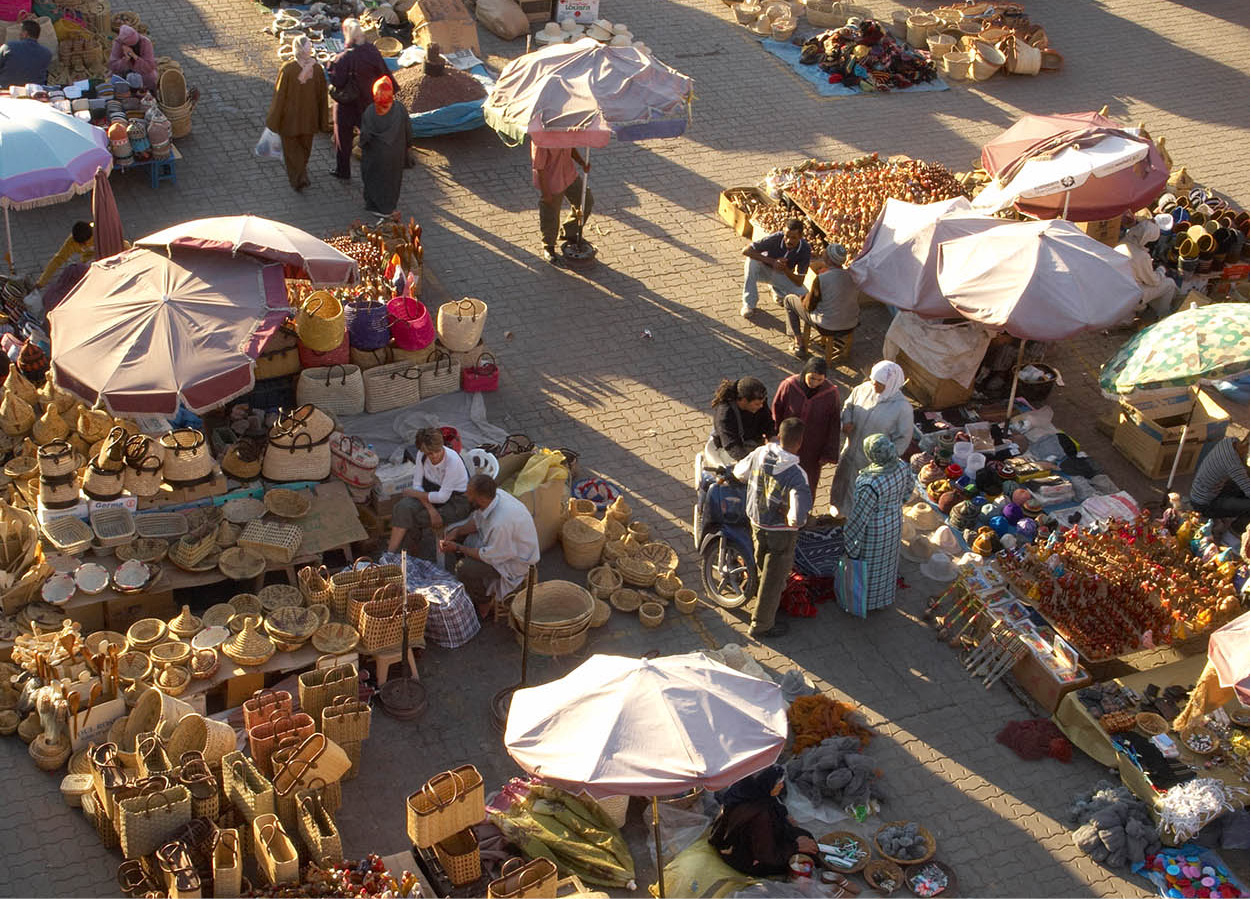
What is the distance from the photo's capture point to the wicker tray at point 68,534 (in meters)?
9.86

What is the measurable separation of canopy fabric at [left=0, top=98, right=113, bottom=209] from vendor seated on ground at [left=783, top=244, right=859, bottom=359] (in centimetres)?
619

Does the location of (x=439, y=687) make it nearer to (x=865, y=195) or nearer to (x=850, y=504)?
(x=850, y=504)

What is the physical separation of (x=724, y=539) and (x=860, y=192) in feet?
18.1

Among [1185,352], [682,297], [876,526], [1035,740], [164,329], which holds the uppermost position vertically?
[1185,352]

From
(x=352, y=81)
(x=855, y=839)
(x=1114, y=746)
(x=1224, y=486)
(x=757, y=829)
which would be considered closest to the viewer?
(x=757, y=829)

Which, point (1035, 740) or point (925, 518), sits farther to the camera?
point (925, 518)

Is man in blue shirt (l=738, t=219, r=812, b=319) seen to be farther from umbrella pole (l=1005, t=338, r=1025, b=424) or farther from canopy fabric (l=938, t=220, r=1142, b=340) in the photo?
umbrella pole (l=1005, t=338, r=1025, b=424)

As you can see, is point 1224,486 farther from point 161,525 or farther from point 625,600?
point 161,525

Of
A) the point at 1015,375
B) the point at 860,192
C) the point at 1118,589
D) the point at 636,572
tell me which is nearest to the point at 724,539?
the point at 636,572

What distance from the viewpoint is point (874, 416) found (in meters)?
11.0

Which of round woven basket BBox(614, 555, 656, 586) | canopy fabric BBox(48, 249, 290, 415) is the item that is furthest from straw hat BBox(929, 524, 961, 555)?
canopy fabric BBox(48, 249, 290, 415)

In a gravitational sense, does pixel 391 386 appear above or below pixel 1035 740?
above

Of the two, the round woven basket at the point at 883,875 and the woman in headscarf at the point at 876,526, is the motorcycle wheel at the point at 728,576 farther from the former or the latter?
the round woven basket at the point at 883,875

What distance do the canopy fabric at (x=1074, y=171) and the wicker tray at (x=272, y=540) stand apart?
7.10 m
